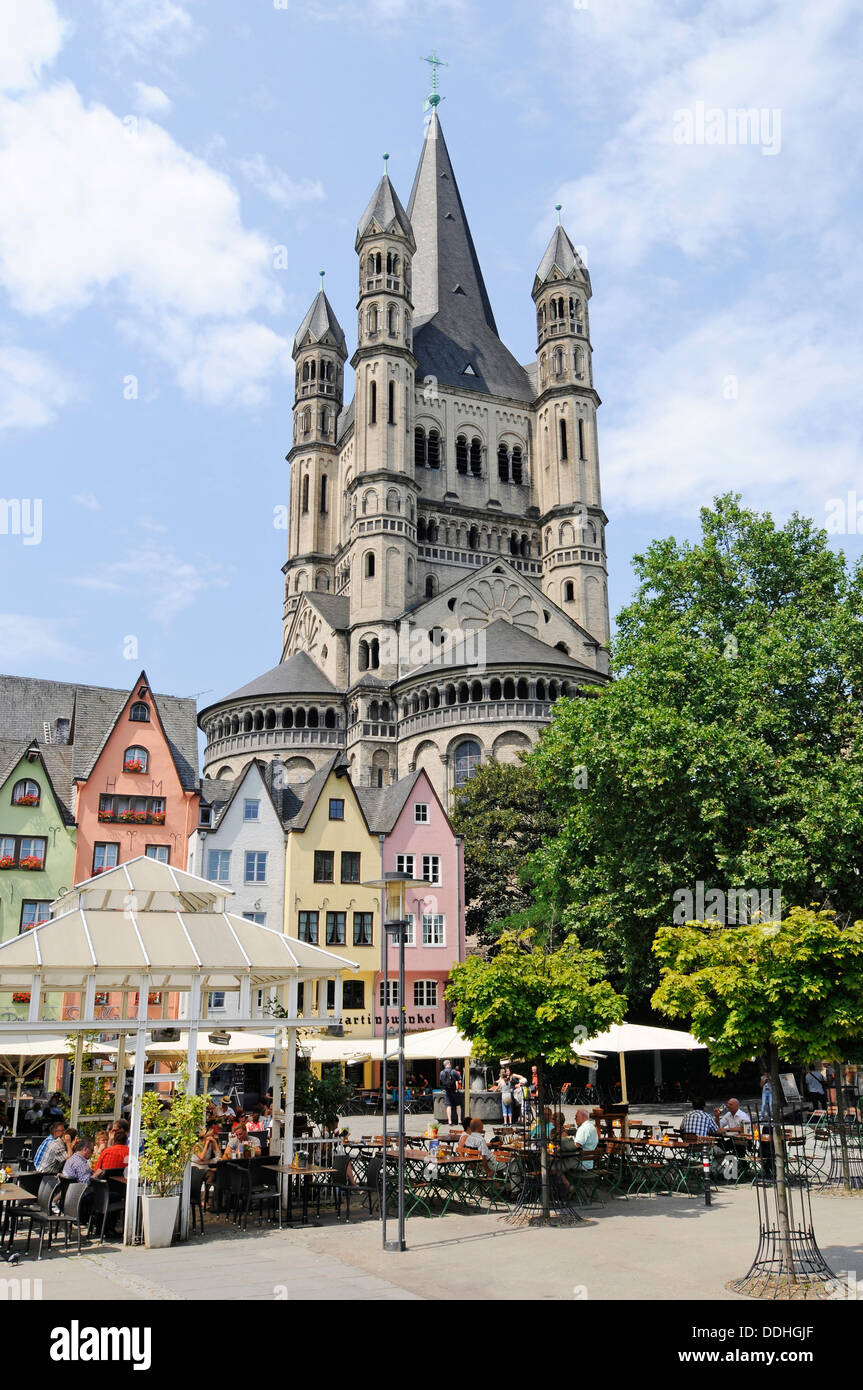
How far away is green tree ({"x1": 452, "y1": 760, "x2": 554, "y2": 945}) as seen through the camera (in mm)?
48938

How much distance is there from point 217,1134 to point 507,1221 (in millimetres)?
5651

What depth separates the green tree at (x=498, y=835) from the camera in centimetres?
4894

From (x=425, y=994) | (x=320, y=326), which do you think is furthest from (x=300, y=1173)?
(x=320, y=326)

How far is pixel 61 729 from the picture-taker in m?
48.9

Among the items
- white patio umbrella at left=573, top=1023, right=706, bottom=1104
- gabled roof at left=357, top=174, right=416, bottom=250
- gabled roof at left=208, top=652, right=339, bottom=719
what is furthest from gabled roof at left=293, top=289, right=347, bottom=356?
white patio umbrella at left=573, top=1023, right=706, bottom=1104

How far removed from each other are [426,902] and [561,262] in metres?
58.1

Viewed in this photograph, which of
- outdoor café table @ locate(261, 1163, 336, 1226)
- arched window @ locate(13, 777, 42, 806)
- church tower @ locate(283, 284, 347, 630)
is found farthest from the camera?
church tower @ locate(283, 284, 347, 630)

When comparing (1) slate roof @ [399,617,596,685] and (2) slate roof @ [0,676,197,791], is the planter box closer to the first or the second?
(2) slate roof @ [0,676,197,791]

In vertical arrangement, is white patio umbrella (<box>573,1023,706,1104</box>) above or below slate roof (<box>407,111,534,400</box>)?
below

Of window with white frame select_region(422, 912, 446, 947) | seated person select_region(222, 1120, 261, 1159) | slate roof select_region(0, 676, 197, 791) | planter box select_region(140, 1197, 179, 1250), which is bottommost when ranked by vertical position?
planter box select_region(140, 1197, 179, 1250)

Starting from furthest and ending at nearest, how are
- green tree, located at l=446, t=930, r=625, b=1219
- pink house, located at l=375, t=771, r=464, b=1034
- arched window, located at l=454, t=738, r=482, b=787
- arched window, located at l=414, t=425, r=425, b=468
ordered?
1. arched window, located at l=414, t=425, r=425, b=468
2. arched window, located at l=454, t=738, r=482, b=787
3. pink house, located at l=375, t=771, r=464, b=1034
4. green tree, located at l=446, t=930, r=625, b=1219

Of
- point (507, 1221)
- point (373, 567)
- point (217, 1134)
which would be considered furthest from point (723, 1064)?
point (373, 567)

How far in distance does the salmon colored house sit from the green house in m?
0.67
